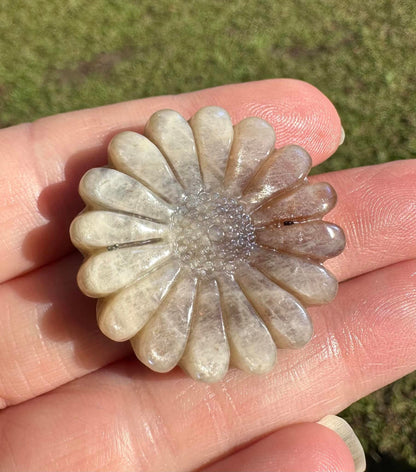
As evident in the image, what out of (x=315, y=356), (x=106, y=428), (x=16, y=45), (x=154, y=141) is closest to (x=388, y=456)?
(x=315, y=356)

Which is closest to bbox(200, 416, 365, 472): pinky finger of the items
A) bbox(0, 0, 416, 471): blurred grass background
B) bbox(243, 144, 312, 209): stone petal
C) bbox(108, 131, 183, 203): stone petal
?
bbox(243, 144, 312, 209): stone petal

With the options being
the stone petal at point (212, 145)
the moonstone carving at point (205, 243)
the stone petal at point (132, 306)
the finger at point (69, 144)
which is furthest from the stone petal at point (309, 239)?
the finger at point (69, 144)

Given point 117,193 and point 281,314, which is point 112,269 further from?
point 281,314

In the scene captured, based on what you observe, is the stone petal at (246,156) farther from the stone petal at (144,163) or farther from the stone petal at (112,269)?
the stone petal at (112,269)

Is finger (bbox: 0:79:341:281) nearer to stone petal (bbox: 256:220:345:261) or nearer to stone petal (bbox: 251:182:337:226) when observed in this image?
stone petal (bbox: 251:182:337:226)

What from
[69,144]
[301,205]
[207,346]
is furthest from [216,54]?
[207,346]
